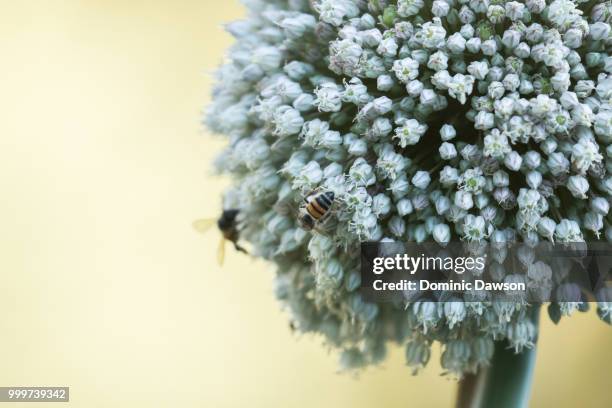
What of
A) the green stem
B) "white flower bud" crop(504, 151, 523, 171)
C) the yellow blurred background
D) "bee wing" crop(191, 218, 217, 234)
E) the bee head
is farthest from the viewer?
the yellow blurred background

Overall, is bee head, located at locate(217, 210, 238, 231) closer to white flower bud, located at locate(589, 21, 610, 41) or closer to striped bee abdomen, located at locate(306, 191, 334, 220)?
striped bee abdomen, located at locate(306, 191, 334, 220)

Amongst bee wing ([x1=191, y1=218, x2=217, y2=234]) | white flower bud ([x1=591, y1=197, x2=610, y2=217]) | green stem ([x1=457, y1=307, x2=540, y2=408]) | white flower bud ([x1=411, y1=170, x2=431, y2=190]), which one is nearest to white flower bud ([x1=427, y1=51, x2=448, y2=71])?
white flower bud ([x1=411, y1=170, x2=431, y2=190])

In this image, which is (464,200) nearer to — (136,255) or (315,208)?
(315,208)

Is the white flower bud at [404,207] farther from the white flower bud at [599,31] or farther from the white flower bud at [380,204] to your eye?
the white flower bud at [599,31]

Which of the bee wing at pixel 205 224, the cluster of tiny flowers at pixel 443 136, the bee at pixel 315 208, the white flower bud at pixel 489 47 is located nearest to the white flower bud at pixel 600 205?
the cluster of tiny flowers at pixel 443 136

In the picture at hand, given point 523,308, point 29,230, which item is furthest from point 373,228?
point 29,230

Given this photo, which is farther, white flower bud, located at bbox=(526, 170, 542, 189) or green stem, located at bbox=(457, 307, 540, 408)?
green stem, located at bbox=(457, 307, 540, 408)

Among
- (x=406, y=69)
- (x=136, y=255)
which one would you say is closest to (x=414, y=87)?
(x=406, y=69)
